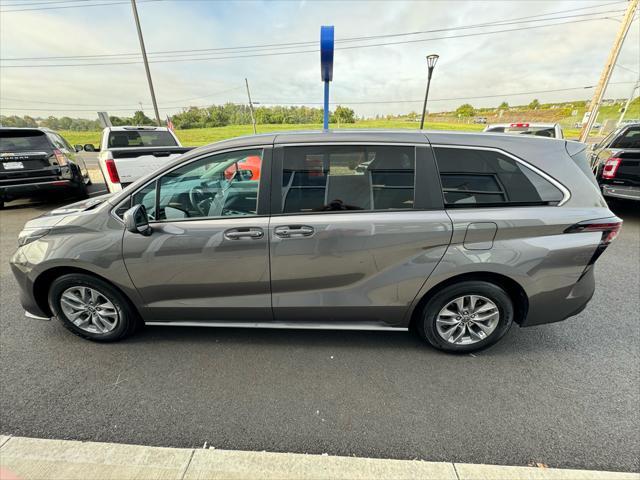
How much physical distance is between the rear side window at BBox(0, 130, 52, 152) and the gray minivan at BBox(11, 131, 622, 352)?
18.7 ft

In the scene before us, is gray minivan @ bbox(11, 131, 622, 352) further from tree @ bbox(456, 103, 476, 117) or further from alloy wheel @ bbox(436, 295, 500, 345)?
tree @ bbox(456, 103, 476, 117)

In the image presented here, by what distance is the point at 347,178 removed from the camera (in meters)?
2.32

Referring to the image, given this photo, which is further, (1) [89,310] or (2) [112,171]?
(2) [112,171]

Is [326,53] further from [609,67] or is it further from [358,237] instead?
[609,67]

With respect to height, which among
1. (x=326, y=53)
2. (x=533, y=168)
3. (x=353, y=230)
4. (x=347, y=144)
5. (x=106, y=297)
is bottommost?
(x=106, y=297)

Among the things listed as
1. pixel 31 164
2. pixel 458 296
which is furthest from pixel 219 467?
pixel 31 164

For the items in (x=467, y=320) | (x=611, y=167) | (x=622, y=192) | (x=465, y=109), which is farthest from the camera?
(x=465, y=109)

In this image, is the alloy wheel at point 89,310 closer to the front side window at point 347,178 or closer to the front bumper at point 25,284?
the front bumper at point 25,284

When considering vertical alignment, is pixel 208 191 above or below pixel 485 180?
below

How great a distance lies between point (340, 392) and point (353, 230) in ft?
3.90

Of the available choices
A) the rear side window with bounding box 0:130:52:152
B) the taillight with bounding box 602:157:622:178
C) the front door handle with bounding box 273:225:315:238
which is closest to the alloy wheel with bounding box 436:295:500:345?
the front door handle with bounding box 273:225:315:238

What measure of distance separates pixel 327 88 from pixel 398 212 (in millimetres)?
6578

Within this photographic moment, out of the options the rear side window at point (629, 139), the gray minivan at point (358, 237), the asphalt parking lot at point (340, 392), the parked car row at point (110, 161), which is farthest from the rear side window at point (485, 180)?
the rear side window at point (629, 139)

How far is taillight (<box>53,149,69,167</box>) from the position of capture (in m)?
6.67
